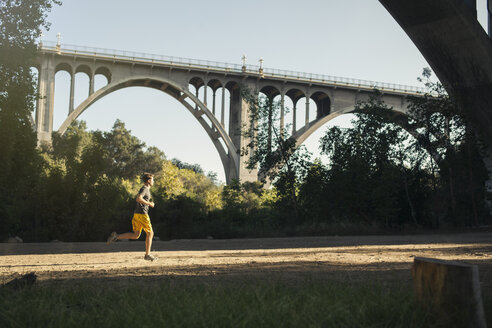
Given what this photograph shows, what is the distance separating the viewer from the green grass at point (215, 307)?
303 cm

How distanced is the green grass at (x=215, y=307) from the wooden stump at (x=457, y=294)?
13 cm

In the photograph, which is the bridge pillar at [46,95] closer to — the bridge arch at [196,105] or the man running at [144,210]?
the bridge arch at [196,105]

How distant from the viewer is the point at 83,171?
67.9 ft

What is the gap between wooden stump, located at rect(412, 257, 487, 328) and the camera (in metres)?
2.87

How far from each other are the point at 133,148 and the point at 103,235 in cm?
3974

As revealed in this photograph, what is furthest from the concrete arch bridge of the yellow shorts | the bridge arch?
the yellow shorts

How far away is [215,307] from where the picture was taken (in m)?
3.34

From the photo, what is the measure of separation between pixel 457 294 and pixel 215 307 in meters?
1.56

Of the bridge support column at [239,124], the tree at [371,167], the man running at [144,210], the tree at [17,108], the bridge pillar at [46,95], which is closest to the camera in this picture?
the man running at [144,210]

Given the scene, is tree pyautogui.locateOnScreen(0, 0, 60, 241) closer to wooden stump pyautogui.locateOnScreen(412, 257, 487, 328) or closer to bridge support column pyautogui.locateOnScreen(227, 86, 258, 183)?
wooden stump pyautogui.locateOnScreen(412, 257, 487, 328)

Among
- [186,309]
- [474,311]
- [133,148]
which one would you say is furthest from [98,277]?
[133,148]

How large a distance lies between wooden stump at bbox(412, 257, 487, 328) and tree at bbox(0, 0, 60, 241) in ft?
62.6

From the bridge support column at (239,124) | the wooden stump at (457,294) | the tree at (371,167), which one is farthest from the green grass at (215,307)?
the bridge support column at (239,124)

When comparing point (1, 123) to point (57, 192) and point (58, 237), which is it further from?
point (58, 237)
